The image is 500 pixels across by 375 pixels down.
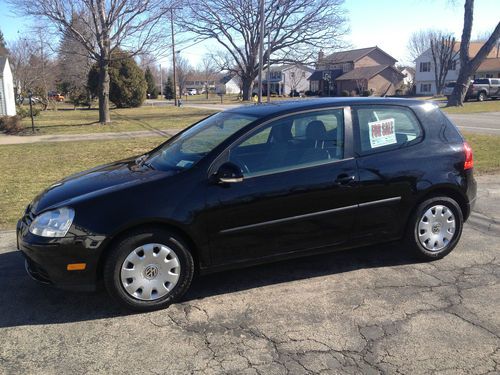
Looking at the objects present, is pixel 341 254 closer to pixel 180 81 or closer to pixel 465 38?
pixel 465 38

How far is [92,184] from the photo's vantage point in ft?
12.9

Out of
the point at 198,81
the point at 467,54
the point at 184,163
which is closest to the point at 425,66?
the point at 467,54

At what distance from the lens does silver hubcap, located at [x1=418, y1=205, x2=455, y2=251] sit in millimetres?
4477

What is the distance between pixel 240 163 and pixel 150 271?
3.74 feet

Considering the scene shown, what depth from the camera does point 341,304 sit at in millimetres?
3705

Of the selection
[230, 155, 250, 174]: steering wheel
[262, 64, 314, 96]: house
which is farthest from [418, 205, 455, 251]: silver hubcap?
[262, 64, 314, 96]: house

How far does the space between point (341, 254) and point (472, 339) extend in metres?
1.79

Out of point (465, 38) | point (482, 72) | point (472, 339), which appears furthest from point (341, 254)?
point (482, 72)

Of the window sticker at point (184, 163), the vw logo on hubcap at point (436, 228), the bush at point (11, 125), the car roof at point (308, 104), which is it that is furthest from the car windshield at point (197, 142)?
the bush at point (11, 125)

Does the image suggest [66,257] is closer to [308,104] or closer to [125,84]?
[308,104]

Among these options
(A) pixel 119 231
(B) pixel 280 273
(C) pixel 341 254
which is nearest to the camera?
(A) pixel 119 231

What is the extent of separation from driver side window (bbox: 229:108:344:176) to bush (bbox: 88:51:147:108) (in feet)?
113

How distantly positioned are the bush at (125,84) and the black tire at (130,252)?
115 ft

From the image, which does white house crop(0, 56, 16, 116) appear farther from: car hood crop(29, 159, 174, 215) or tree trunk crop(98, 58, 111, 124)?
car hood crop(29, 159, 174, 215)
